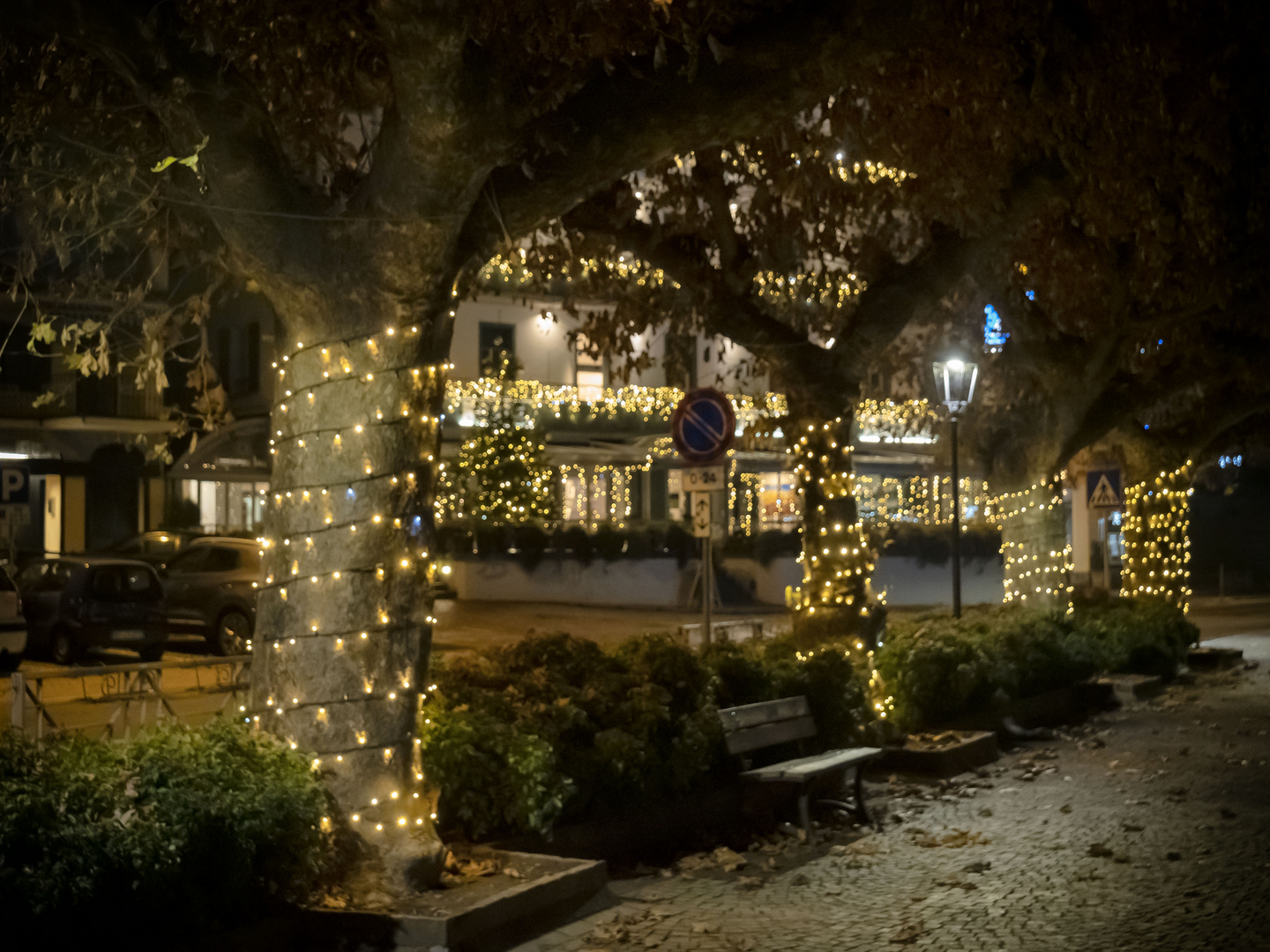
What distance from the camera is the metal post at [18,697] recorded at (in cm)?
902

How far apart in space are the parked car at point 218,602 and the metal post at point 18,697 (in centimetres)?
1106

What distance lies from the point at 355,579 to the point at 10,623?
11.4 metres

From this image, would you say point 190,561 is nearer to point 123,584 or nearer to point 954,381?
point 123,584

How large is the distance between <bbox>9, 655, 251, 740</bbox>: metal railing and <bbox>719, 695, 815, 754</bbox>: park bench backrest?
3183 mm

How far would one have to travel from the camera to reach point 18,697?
9.15m

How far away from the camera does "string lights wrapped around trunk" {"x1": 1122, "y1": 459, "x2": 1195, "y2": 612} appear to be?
22.4 m

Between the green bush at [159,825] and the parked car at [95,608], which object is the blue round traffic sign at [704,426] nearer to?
the green bush at [159,825]

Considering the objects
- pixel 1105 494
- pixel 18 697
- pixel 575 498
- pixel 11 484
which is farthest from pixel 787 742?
pixel 575 498

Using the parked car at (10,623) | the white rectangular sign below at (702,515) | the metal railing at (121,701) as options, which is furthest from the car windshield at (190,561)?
the white rectangular sign below at (702,515)

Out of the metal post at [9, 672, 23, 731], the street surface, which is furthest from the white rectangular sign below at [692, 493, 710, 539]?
the metal post at [9, 672, 23, 731]

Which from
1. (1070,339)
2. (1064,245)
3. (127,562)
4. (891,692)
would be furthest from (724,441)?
(127,562)

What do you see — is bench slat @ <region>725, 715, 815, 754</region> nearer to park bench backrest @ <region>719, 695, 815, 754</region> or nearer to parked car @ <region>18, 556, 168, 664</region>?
park bench backrest @ <region>719, 695, 815, 754</region>

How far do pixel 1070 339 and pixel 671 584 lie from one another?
48.0 ft

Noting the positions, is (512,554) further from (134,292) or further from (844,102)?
(134,292)
